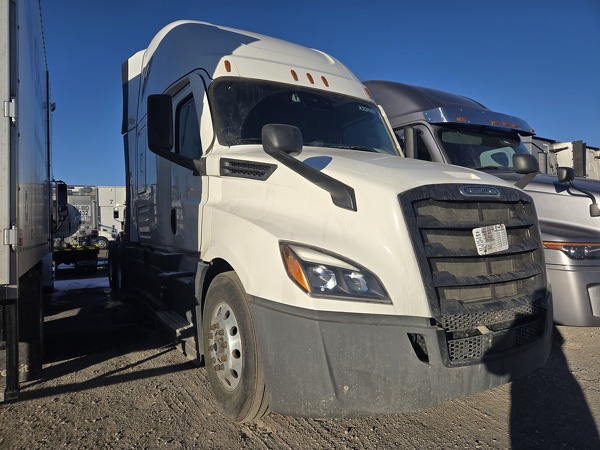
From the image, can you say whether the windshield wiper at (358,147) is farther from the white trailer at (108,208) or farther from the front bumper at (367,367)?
the white trailer at (108,208)

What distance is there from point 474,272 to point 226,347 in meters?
1.72

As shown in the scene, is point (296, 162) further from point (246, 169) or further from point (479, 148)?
point (479, 148)

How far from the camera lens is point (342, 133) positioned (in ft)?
14.1

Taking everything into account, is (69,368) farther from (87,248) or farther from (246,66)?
(87,248)

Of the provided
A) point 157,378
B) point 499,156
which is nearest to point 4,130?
point 157,378

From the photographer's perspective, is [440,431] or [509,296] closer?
[509,296]

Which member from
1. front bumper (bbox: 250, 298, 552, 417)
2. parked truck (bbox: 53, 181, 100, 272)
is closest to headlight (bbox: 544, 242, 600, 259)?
front bumper (bbox: 250, 298, 552, 417)

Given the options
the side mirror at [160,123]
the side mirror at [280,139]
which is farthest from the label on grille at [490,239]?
the side mirror at [160,123]

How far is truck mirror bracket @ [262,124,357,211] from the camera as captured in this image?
275 cm

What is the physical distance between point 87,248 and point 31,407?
11.4 meters

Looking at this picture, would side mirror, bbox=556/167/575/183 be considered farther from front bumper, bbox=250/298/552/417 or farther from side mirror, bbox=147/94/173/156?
side mirror, bbox=147/94/173/156

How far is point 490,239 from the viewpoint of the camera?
2896 mm

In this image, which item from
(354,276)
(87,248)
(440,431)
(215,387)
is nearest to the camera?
(354,276)

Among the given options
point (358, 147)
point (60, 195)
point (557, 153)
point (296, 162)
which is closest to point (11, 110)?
point (296, 162)
